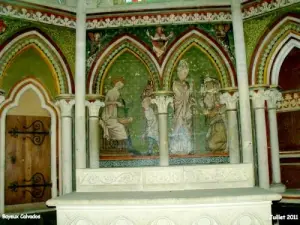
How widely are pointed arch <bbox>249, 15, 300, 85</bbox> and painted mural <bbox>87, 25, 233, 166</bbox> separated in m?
0.88

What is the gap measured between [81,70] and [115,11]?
1920 mm

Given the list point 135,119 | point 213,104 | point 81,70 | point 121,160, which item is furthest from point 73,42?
point 213,104

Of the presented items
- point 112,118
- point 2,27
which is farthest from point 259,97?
point 2,27

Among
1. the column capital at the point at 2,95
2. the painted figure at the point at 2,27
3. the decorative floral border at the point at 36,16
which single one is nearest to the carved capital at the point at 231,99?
the decorative floral border at the point at 36,16

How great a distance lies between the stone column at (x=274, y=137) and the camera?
29.5 feet

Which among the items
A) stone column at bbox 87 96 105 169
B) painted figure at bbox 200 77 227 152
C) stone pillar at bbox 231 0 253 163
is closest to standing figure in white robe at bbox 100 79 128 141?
stone column at bbox 87 96 105 169

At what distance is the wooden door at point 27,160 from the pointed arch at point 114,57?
1623 millimetres

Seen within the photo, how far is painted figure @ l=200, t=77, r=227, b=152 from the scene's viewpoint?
998cm

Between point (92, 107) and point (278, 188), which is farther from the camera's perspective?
point (92, 107)

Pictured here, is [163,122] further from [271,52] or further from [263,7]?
[263,7]

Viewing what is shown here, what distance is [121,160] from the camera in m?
10.0

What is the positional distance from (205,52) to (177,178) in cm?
467

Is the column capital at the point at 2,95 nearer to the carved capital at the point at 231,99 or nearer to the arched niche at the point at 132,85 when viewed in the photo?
the arched niche at the point at 132,85

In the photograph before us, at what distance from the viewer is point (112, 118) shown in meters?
10.2
